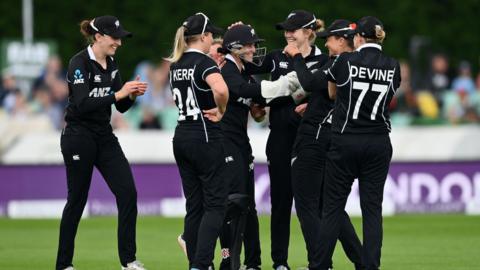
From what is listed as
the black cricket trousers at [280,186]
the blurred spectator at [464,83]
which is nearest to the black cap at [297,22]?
the black cricket trousers at [280,186]


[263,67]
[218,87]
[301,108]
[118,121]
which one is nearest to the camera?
[218,87]

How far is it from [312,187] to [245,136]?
31.6 inches

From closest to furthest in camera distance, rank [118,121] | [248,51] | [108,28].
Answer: [248,51], [108,28], [118,121]

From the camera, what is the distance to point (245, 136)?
1148cm

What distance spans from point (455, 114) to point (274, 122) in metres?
10.8

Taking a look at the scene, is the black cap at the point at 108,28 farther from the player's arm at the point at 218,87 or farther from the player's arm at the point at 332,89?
the player's arm at the point at 332,89

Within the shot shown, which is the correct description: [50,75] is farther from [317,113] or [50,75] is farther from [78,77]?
[317,113]

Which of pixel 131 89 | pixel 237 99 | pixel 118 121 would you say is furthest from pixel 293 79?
pixel 118 121

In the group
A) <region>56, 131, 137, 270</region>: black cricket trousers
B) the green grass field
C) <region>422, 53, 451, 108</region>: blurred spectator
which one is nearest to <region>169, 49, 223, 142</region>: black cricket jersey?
<region>56, 131, 137, 270</region>: black cricket trousers

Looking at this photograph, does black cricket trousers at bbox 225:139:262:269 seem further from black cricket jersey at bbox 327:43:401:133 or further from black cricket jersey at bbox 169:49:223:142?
black cricket jersey at bbox 327:43:401:133

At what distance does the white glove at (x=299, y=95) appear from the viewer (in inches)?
444

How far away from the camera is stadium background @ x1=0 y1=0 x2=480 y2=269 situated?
14.5 meters

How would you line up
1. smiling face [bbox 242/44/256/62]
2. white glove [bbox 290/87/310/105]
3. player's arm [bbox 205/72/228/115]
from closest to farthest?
1. player's arm [bbox 205/72/228/115]
2. smiling face [bbox 242/44/256/62]
3. white glove [bbox 290/87/310/105]

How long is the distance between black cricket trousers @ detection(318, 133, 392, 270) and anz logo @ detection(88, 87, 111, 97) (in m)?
2.20
